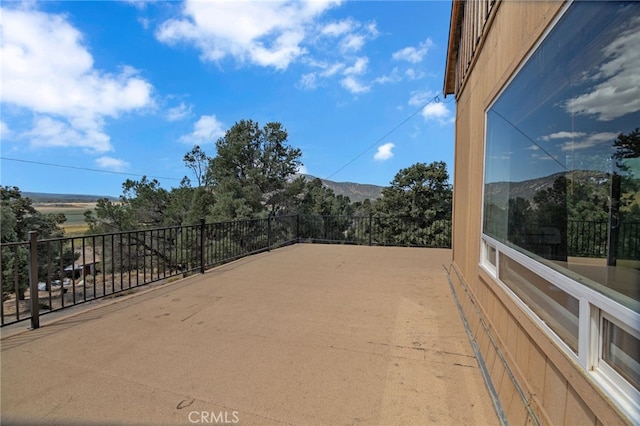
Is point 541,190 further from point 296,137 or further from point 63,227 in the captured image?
point 63,227

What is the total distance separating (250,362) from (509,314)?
1734 millimetres

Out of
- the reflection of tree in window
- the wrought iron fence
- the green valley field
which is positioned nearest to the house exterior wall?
the reflection of tree in window

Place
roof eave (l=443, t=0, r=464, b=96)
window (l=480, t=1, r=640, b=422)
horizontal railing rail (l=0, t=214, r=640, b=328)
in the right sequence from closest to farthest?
window (l=480, t=1, r=640, b=422) → horizontal railing rail (l=0, t=214, r=640, b=328) → roof eave (l=443, t=0, r=464, b=96)

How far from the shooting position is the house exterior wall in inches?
40.8

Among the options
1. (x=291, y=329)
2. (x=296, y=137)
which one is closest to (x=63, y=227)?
(x=296, y=137)

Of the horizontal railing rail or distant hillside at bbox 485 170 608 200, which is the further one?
the horizontal railing rail

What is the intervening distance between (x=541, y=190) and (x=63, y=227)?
2164 cm

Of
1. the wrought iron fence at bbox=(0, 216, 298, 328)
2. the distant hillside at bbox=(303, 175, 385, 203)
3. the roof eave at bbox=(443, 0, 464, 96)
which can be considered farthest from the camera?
the distant hillside at bbox=(303, 175, 385, 203)

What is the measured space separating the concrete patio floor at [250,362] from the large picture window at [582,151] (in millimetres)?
1059

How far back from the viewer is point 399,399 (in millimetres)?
1792

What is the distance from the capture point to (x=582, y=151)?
1227 mm

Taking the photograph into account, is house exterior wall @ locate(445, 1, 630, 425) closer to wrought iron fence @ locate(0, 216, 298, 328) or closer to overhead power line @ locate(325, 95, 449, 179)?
overhead power line @ locate(325, 95, 449, 179)

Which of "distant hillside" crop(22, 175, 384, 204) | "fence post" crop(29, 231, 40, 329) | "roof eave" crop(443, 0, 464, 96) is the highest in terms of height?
"roof eave" crop(443, 0, 464, 96)

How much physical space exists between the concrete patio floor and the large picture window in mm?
1059
